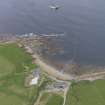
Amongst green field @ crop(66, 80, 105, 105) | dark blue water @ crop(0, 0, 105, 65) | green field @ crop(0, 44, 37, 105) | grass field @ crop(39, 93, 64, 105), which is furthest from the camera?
dark blue water @ crop(0, 0, 105, 65)

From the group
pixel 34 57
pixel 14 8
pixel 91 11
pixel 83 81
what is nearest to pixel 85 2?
pixel 91 11

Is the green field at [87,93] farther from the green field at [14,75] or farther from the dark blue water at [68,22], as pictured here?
the dark blue water at [68,22]

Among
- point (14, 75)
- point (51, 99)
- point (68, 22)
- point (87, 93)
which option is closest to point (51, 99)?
point (51, 99)

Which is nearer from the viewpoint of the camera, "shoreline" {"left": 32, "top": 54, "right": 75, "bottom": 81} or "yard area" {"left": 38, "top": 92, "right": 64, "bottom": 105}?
"yard area" {"left": 38, "top": 92, "right": 64, "bottom": 105}

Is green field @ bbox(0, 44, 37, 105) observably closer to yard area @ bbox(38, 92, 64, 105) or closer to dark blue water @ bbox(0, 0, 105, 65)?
yard area @ bbox(38, 92, 64, 105)

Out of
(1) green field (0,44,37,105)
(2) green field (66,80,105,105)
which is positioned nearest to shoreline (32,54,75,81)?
(1) green field (0,44,37,105)

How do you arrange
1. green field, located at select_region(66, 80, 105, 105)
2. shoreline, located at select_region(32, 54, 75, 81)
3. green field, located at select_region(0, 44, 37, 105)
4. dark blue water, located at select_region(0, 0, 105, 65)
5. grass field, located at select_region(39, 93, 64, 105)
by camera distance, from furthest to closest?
dark blue water, located at select_region(0, 0, 105, 65), shoreline, located at select_region(32, 54, 75, 81), green field, located at select_region(0, 44, 37, 105), grass field, located at select_region(39, 93, 64, 105), green field, located at select_region(66, 80, 105, 105)

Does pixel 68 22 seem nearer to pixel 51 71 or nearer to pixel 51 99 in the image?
pixel 51 71
